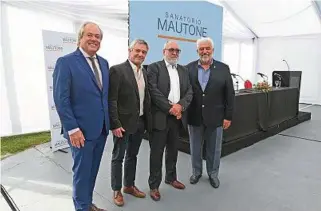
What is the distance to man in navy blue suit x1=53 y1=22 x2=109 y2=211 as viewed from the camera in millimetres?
1633

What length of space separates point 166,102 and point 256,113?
2.53 meters

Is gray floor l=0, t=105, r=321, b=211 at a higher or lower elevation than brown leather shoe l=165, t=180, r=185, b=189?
lower

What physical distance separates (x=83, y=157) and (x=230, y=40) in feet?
27.3

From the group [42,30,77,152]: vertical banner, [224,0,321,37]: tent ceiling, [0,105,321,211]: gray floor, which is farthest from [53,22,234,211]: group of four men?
[224,0,321,37]: tent ceiling

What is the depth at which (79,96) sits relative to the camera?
1681 mm

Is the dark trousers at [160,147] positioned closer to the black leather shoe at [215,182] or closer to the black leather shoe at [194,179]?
the black leather shoe at [194,179]

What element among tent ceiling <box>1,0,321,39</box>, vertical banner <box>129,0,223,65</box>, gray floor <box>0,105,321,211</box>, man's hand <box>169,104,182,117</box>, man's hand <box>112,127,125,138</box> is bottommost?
gray floor <box>0,105,321,211</box>

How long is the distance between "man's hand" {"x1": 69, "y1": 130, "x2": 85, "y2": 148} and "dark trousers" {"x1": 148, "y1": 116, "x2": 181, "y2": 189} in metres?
0.68

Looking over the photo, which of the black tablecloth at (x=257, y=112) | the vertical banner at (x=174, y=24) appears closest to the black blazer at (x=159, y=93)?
the black tablecloth at (x=257, y=112)

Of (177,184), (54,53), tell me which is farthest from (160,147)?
(54,53)

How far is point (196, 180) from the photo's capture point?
2.62 metres

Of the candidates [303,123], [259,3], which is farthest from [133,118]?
[259,3]

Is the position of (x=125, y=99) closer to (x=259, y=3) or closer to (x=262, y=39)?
(x=259, y=3)

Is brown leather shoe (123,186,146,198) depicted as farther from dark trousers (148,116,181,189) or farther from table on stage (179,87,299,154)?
table on stage (179,87,299,154)
